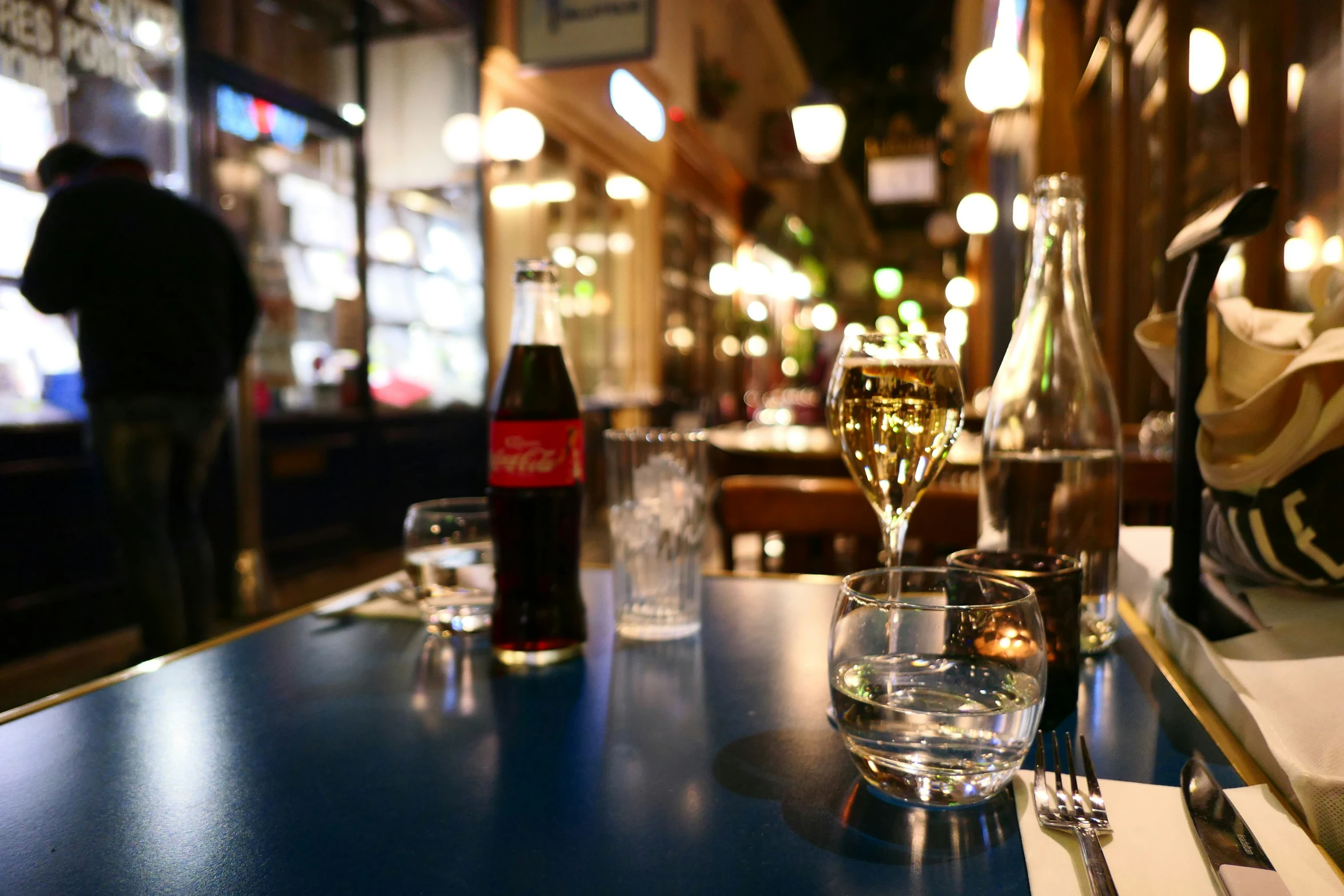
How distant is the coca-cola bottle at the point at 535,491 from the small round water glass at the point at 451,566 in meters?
0.05

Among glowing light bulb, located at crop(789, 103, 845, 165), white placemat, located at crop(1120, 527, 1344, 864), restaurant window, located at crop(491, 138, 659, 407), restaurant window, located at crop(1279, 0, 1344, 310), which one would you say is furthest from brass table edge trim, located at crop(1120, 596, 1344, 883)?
glowing light bulb, located at crop(789, 103, 845, 165)

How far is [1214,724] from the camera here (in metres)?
0.60

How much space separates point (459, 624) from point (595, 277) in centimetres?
713

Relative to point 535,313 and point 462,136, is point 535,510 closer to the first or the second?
point 535,313

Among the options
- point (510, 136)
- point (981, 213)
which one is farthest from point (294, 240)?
point (981, 213)

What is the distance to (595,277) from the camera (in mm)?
7770

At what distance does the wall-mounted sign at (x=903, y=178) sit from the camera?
26.5 feet

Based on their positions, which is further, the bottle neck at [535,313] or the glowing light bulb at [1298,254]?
the glowing light bulb at [1298,254]

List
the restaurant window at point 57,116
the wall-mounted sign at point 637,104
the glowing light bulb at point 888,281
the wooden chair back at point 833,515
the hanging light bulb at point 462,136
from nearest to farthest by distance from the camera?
1. the wooden chair back at point 833,515
2. the restaurant window at point 57,116
3. the hanging light bulb at point 462,136
4. the wall-mounted sign at point 637,104
5. the glowing light bulb at point 888,281

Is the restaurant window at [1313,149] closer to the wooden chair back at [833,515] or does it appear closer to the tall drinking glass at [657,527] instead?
the wooden chair back at [833,515]

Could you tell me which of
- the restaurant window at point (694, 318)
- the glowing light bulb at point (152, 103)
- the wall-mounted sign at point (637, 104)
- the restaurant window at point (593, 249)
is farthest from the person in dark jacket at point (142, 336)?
the restaurant window at point (694, 318)

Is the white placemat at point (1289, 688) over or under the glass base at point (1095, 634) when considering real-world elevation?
over

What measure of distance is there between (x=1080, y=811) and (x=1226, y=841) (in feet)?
0.22

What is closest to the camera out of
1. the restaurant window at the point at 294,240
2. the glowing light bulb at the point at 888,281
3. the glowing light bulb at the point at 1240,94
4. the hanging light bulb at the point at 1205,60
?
the glowing light bulb at the point at 1240,94
